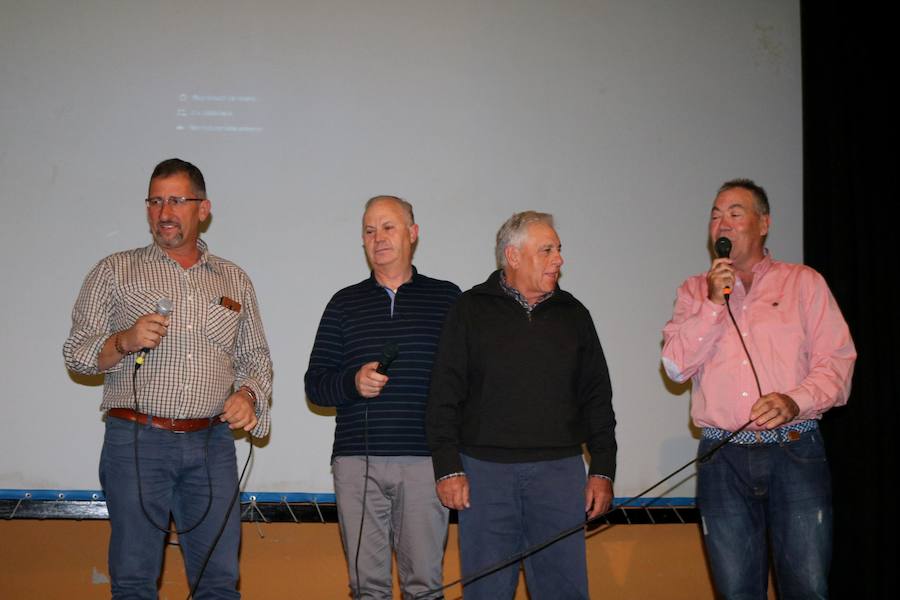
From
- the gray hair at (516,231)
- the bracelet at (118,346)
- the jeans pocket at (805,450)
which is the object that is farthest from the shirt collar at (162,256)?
the jeans pocket at (805,450)

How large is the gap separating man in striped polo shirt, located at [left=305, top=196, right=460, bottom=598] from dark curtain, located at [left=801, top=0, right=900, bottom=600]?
1.95 m

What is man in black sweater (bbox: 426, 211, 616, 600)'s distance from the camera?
2.68m

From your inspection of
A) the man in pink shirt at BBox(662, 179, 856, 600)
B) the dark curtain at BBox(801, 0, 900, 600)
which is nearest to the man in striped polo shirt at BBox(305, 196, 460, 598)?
the man in pink shirt at BBox(662, 179, 856, 600)

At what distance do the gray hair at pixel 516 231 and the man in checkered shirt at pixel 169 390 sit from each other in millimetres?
938

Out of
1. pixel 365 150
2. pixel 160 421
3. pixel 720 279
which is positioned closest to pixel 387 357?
pixel 160 421

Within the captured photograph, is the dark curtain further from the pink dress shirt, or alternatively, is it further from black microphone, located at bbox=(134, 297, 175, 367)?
black microphone, located at bbox=(134, 297, 175, 367)

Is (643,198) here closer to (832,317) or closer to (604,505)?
(832,317)

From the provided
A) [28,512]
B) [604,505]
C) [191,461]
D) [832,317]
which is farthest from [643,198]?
[28,512]

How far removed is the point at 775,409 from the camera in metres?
2.52

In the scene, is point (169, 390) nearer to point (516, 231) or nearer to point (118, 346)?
point (118, 346)

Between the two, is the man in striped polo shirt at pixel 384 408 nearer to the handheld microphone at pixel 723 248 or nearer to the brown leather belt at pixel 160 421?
the brown leather belt at pixel 160 421

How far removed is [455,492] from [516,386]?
39 cm

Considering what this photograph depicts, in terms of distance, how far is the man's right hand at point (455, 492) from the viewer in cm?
266

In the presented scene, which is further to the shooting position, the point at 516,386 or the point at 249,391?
the point at 249,391
